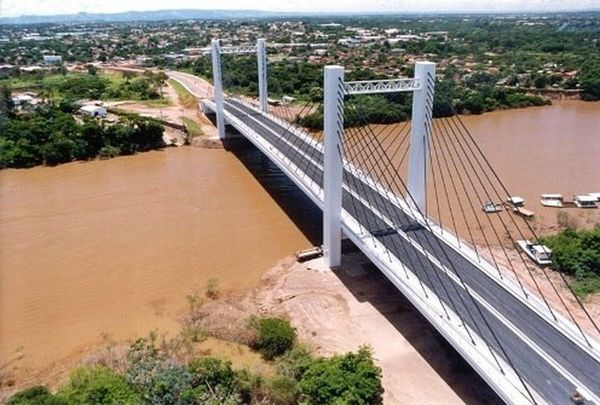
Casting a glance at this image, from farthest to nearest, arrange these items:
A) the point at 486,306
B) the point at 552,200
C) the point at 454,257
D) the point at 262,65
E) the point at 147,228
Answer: the point at 262,65 → the point at 552,200 → the point at 147,228 → the point at 454,257 → the point at 486,306

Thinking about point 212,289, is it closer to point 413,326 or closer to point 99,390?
point 99,390

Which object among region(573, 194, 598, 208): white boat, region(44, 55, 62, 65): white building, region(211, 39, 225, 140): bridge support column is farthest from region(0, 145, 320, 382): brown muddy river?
region(44, 55, 62, 65): white building

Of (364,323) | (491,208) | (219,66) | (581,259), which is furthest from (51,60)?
(581,259)

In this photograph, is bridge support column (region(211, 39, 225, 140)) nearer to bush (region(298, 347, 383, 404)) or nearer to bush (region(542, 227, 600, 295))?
bush (region(542, 227, 600, 295))

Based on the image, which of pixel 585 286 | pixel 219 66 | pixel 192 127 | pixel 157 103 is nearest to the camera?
pixel 585 286

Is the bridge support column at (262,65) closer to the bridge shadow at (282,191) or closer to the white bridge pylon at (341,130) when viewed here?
the bridge shadow at (282,191)

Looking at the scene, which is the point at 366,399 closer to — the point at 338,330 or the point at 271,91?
the point at 338,330

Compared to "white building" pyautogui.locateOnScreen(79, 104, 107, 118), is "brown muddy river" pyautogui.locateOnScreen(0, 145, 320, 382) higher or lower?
lower

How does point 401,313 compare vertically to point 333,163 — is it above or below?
below
